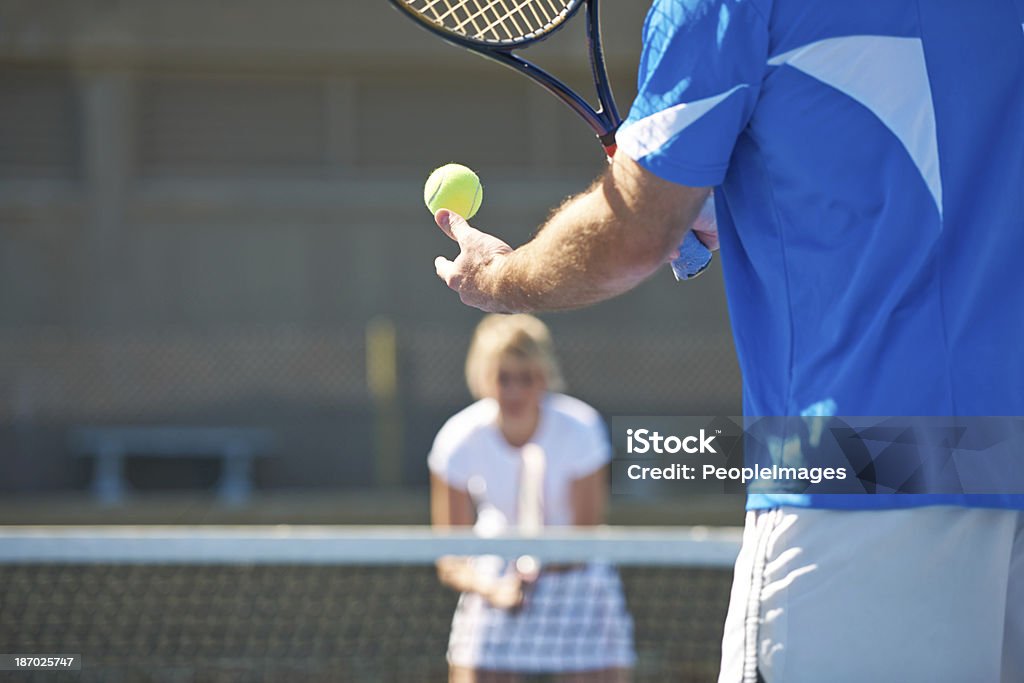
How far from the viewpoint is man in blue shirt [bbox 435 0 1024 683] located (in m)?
1.46

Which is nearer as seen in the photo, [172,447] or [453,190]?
[453,190]

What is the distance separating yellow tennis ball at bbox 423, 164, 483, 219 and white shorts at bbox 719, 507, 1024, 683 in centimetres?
82

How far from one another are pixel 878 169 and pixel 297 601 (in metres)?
4.99

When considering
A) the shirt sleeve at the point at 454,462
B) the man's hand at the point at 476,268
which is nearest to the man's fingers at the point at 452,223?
the man's hand at the point at 476,268

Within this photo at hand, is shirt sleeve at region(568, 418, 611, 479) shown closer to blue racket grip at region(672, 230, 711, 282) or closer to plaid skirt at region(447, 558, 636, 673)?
plaid skirt at region(447, 558, 636, 673)

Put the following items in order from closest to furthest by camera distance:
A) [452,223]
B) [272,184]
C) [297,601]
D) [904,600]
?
[904,600] → [452,223] → [297,601] → [272,184]

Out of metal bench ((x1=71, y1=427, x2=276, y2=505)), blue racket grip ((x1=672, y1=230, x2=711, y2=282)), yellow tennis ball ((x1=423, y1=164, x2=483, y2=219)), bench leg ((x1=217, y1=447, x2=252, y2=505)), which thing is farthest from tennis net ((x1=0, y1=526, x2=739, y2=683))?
metal bench ((x1=71, y1=427, x2=276, y2=505))

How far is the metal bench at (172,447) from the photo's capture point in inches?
401

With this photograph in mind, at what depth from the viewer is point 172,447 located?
1039 centimetres

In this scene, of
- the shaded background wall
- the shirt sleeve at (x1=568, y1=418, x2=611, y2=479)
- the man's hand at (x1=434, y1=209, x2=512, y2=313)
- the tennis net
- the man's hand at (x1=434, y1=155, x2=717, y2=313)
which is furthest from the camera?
the shaded background wall

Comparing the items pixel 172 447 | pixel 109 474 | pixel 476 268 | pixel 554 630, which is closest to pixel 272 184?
pixel 172 447

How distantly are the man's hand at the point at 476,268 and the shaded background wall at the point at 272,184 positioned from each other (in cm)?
845

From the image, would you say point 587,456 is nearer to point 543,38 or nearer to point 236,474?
point 543,38

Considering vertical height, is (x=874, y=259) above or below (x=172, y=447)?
below
